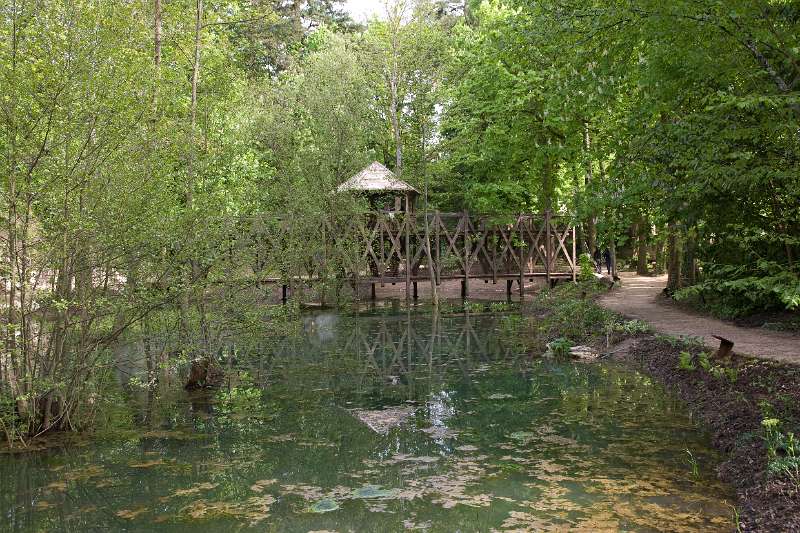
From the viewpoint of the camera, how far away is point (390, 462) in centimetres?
668

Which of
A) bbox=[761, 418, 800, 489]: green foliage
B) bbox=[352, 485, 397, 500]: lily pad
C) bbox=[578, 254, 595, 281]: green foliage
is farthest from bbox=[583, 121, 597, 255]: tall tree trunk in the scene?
bbox=[352, 485, 397, 500]: lily pad

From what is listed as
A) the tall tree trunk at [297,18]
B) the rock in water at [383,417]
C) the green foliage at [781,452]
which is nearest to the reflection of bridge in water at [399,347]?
the rock in water at [383,417]

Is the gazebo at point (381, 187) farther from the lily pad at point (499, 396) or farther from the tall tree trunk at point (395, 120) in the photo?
the lily pad at point (499, 396)

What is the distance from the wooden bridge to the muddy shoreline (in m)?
10.9

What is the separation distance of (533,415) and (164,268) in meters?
4.47

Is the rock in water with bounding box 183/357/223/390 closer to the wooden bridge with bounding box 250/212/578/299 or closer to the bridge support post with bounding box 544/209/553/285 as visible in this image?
the wooden bridge with bounding box 250/212/578/299

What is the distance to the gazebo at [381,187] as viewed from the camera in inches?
826

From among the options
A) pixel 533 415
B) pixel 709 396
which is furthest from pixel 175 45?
pixel 709 396

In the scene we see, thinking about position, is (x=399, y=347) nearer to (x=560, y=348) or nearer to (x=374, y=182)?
(x=560, y=348)

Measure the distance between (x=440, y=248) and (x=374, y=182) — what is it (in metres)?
3.42

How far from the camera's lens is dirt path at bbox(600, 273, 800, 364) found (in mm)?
9750

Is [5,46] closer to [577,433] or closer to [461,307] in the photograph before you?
[577,433]

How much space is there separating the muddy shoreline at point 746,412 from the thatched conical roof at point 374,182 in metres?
11.5

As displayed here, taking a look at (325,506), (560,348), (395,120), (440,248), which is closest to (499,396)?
(560,348)
